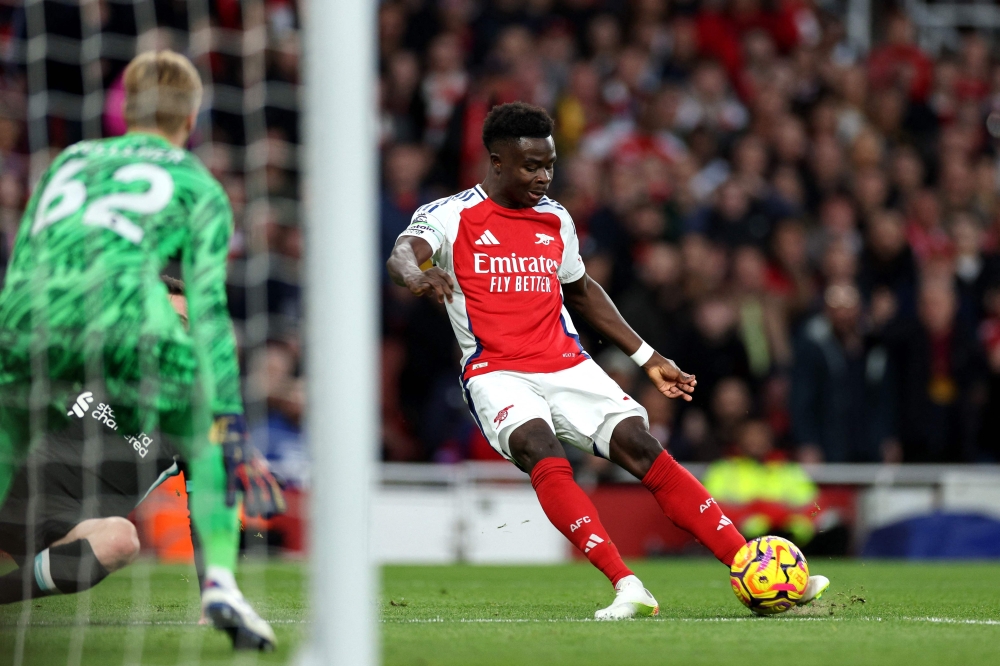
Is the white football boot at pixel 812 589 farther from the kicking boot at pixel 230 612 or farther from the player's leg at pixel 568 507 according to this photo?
the kicking boot at pixel 230 612

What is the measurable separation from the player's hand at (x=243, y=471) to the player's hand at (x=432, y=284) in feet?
3.33

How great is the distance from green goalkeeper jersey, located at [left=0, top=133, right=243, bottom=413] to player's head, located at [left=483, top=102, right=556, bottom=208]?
5.94ft

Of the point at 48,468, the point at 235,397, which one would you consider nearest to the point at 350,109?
the point at 235,397

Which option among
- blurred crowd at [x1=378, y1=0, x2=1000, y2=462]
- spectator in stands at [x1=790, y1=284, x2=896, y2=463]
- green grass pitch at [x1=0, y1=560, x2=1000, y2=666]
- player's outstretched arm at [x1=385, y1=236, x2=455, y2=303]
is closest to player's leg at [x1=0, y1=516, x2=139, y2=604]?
green grass pitch at [x1=0, y1=560, x2=1000, y2=666]

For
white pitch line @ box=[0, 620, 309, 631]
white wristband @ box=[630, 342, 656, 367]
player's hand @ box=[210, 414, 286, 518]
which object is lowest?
white pitch line @ box=[0, 620, 309, 631]

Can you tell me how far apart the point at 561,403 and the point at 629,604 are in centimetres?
96

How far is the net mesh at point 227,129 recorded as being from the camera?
8.89 meters

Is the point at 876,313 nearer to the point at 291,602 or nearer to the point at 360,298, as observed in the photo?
the point at 291,602

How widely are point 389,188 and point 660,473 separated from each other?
640 cm

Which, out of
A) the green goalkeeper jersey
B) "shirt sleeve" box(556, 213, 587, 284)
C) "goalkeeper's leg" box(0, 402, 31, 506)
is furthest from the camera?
"shirt sleeve" box(556, 213, 587, 284)

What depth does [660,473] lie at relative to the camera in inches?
230

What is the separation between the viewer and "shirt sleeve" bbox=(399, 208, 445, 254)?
5992 millimetres

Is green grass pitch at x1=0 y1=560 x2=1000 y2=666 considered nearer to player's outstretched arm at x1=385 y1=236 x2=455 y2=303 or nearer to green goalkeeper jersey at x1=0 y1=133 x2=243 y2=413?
green goalkeeper jersey at x1=0 y1=133 x2=243 y2=413

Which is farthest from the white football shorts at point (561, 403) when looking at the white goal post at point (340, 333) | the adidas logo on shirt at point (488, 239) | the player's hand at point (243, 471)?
the white goal post at point (340, 333)
